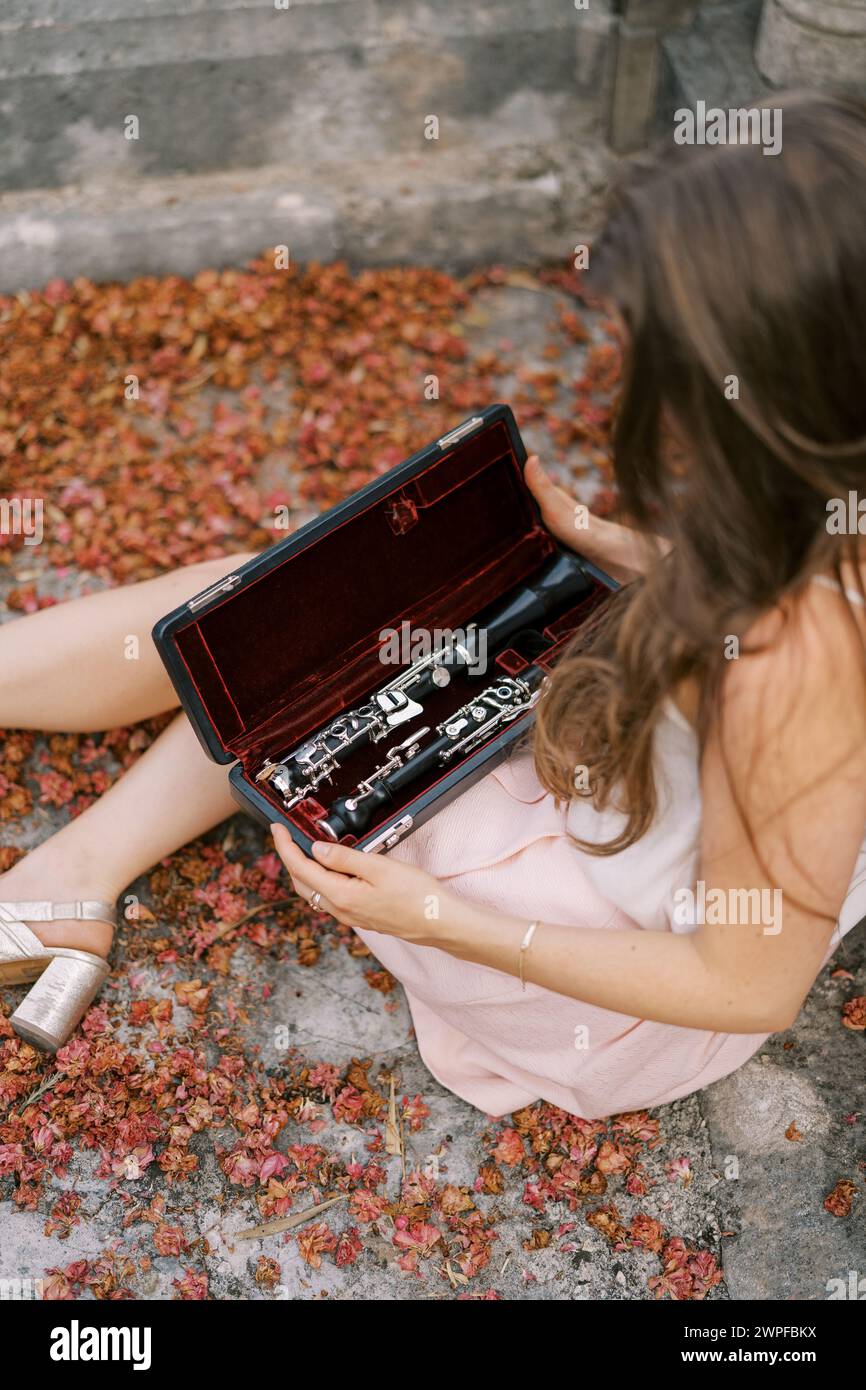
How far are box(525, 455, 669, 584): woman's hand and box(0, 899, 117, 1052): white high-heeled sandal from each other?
5.17 feet

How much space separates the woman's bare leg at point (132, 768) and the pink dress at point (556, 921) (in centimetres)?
68

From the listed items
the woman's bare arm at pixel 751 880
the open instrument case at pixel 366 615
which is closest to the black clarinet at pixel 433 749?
the open instrument case at pixel 366 615

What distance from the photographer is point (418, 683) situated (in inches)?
109

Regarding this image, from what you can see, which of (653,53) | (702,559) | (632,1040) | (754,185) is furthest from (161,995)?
(653,53)

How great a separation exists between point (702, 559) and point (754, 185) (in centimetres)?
50

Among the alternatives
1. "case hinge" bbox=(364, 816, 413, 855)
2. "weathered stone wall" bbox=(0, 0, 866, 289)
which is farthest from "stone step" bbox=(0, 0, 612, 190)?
"case hinge" bbox=(364, 816, 413, 855)

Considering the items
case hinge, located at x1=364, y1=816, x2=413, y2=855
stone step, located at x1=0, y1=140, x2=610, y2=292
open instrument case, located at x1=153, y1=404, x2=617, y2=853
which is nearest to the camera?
case hinge, located at x1=364, y1=816, x2=413, y2=855

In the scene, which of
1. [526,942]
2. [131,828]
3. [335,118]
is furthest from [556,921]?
[335,118]

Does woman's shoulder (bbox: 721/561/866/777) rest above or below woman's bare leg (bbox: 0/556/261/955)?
above

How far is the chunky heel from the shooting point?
2.68m

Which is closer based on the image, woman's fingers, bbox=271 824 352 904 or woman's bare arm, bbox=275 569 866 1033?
woman's bare arm, bbox=275 569 866 1033

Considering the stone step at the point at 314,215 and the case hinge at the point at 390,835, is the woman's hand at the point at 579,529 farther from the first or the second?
the stone step at the point at 314,215

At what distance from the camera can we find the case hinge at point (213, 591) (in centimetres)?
246

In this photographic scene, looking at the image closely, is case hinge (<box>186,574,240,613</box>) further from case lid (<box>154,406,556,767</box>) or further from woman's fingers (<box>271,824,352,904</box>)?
woman's fingers (<box>271,824,352,904</box>)
